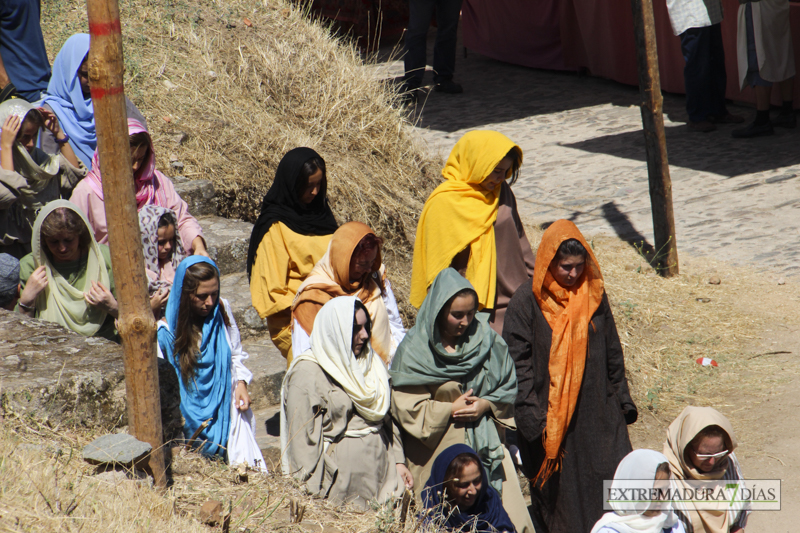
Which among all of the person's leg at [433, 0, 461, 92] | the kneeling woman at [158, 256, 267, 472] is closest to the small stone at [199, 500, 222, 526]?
the kneeling woman at [158, 256, 267, 472]

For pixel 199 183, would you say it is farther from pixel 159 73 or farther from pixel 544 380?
pixel 544 380

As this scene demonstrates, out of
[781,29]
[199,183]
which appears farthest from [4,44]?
[781,29]

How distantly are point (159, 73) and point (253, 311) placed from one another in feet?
11.5

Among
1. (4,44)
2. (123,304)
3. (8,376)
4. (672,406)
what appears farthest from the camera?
(4,44)

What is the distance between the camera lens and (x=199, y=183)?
6.09 meters

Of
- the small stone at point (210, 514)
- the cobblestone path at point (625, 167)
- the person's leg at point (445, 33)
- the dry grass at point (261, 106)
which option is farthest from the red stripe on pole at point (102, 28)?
the person's leg at point (445, 33)

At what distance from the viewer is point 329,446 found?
3240 mm

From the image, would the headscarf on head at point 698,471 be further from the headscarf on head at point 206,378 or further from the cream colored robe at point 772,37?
the cream colored robe at point 772,37

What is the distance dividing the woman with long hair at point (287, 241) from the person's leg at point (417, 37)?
650 cm

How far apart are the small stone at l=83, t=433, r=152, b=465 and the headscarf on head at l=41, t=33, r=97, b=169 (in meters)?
2.94

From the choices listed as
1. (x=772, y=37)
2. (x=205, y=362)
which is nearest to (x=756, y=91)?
(x=772, y=37)

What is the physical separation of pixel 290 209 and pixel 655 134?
11.8ft

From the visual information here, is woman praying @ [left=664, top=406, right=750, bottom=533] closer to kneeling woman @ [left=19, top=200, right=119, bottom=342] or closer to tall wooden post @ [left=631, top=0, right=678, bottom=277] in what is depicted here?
kneeling woman @ [left=19, top=200, right=119, bottom=342]

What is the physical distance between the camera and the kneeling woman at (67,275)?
139 inches
